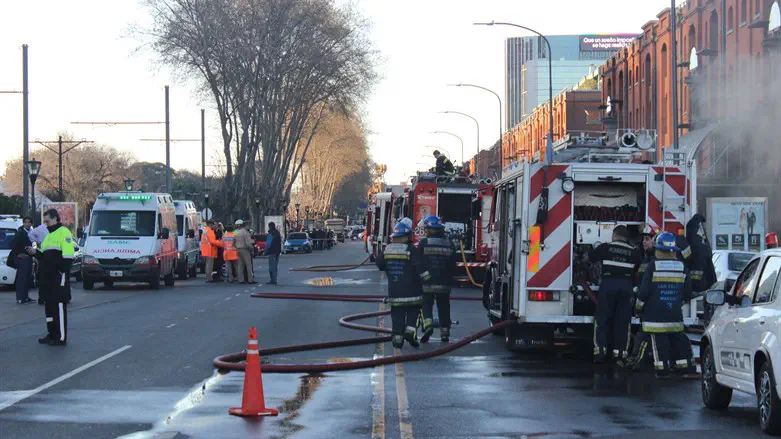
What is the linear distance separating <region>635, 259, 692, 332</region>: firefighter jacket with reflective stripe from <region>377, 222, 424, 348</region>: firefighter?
139 inches

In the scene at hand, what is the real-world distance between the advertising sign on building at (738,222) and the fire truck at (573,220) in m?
17.3

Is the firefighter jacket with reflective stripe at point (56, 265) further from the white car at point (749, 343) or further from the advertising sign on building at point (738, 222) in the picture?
the advertising sign on building at point (738, 222)

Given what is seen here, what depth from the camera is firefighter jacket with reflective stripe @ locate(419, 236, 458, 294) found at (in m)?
15.4

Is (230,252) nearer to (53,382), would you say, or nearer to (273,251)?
(273,251)

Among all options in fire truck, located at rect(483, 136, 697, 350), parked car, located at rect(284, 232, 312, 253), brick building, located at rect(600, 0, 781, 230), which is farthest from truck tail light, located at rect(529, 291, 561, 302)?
parked car, located at rect(284, 232, 312, 253)

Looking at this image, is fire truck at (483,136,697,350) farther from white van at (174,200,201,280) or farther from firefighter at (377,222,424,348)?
white van at (174,200,201,280)

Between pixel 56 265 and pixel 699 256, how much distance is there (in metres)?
8.63

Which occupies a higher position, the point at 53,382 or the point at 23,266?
the point at 23,266

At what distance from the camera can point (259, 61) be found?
58.0m

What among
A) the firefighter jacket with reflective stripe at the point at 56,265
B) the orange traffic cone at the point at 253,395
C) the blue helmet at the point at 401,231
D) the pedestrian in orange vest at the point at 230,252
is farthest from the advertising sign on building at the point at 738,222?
A: the orange traffic cone at the point at 253,395

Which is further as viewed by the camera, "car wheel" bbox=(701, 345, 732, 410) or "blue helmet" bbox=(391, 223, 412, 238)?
"blue helmet" bbox=(391, 223, 412, 238)

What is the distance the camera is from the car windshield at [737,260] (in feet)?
69.3

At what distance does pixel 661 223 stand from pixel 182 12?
46082mm

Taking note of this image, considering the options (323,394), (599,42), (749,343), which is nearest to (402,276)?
(323,394)
